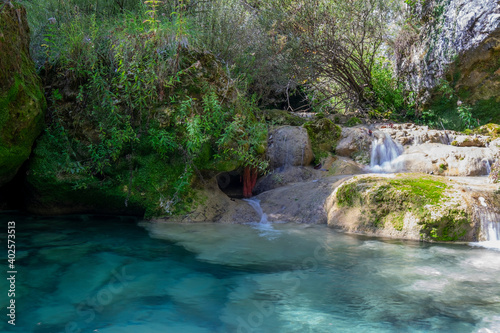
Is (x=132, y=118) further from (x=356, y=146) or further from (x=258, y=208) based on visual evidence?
(x=356, y=146)

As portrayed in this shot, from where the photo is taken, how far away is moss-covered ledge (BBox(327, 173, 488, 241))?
5496 mm

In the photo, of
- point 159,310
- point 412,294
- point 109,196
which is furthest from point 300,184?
point 159,310

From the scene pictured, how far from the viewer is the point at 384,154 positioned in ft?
32.2

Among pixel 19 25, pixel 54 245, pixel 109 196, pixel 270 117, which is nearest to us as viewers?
pixel 54 245

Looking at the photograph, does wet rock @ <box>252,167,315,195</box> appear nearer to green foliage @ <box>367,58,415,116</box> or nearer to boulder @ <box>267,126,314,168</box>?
boulder @ <box>267,126,314,168</box>

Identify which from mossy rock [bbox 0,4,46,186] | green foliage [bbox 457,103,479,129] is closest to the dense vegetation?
mossy rock [bbox 0,4,46,186]

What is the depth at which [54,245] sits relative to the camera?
518 cm

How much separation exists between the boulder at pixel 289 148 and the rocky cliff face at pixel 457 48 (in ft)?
19.5

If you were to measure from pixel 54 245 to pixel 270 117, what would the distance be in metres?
7.35

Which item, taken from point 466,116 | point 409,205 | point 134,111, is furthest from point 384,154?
point 134,111

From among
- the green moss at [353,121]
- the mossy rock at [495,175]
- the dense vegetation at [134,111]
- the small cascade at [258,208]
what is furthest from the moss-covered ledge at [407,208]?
the green moss at [353,121]

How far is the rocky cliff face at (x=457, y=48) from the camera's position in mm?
11453

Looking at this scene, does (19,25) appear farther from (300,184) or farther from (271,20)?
(271,20)

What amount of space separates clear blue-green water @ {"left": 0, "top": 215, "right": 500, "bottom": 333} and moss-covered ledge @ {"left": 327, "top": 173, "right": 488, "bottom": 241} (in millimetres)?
307
